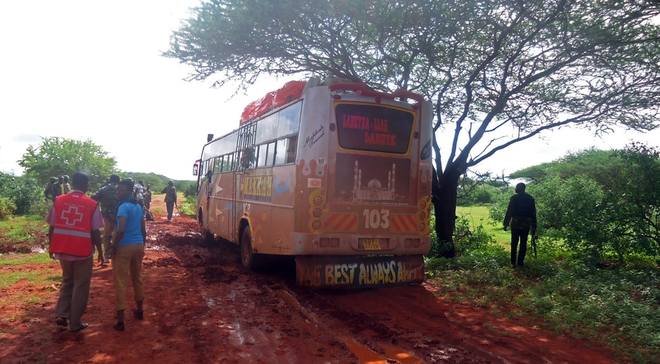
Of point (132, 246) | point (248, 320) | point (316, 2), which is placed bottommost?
point (248, 320)

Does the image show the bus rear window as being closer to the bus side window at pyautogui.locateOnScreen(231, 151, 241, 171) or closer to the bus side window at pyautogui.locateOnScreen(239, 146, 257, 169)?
the bus side window at pyautogui.locateOnScreen(239, 146, 257, 169)

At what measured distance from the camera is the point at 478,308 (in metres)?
7.62

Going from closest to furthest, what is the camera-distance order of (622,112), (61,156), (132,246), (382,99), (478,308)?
(132,246)
(478,308)
(382,99)
(622,112)
(61,156)

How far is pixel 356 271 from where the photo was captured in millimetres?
8141

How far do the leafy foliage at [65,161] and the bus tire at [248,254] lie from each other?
25.0m

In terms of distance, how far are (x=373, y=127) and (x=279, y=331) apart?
378cm

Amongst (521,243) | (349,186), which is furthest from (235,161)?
(521,243)

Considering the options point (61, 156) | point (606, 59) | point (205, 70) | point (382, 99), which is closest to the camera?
point (382, 99)

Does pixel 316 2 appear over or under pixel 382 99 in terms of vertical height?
over

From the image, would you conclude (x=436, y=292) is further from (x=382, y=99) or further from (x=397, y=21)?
(x=397, y=21)

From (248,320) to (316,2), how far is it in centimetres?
748

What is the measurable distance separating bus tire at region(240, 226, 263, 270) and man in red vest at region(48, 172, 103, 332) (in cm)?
419

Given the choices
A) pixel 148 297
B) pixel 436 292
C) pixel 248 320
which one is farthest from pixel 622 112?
pixel 148 297

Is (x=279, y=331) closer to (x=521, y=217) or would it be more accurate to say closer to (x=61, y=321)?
(x=61, y=321)
